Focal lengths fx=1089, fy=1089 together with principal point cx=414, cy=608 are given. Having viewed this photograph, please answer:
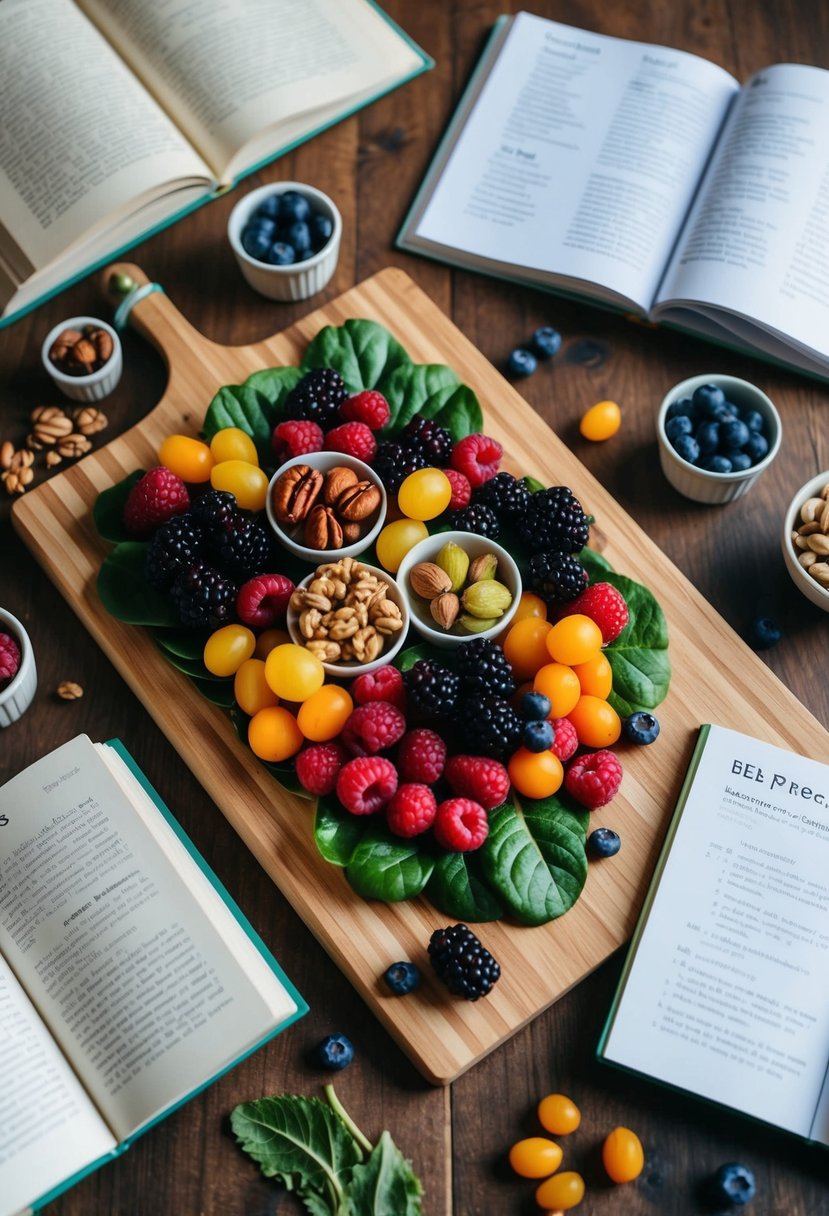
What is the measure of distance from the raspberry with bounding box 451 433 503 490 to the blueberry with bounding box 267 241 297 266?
0.46 m

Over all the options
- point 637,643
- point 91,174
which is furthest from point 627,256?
point 91,174

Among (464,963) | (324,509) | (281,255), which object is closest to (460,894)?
(464,963)

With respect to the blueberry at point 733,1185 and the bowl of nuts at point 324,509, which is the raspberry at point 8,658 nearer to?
the bowl of nuts at point 324,509

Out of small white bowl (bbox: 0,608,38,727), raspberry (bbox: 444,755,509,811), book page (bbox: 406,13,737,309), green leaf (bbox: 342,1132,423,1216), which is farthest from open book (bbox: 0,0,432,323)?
green leaf (bbox: 342,1132,423,1216)

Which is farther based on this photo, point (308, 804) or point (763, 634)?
point (763, 634)

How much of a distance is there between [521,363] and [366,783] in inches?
31.0

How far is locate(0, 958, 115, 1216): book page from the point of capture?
3.96ft

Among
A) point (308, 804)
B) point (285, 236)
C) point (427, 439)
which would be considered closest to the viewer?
point (308, 804)

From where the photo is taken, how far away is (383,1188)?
129 centimetres

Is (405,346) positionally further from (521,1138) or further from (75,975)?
(521,1138)

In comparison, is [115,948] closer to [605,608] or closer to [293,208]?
[605,608]

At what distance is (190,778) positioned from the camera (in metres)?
1.52

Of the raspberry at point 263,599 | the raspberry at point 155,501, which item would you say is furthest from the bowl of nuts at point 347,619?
the raspberry at point 155,501

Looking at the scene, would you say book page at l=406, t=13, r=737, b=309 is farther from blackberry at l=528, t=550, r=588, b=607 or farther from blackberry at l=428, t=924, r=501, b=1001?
blackberry at l=428, t=924, r=501, b=1001
